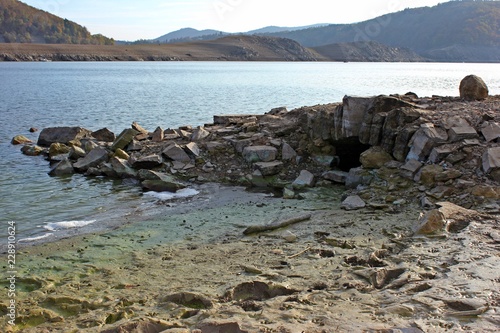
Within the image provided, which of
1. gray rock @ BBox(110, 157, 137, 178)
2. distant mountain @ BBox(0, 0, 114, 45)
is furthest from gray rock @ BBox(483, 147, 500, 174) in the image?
distant mountain @ BBox(0, 0, 114, 45)

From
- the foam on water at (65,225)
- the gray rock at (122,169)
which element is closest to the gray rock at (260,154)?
the gray rock at (122,169)

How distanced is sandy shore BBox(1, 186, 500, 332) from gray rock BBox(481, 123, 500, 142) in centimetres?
335

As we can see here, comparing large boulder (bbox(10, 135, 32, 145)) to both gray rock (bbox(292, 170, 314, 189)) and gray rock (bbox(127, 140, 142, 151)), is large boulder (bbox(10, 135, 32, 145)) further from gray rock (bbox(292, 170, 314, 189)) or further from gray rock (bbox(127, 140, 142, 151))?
gray rock (bbox(292, 170, 314, 189))

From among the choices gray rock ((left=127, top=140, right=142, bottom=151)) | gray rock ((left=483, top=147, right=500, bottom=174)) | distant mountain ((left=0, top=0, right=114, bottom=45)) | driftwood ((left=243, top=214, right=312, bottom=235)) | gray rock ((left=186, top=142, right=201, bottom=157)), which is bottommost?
driftwood ((left=243, top=214, right=312, bottom=235))

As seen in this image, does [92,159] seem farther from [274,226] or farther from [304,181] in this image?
[274,226]

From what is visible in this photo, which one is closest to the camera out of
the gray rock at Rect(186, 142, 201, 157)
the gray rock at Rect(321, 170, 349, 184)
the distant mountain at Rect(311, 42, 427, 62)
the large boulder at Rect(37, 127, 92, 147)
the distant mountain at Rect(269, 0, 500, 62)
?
the gray rock at Rect(321, 170, 349, 184)

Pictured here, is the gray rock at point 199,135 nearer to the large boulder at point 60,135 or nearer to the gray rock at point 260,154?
the gray rock at point 260,154

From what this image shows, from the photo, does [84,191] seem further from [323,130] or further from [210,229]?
[323,130]

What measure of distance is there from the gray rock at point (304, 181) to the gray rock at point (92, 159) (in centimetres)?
593

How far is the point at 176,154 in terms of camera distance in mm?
14219

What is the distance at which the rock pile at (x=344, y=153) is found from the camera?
10703 millimetres

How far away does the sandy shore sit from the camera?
17.1 feet

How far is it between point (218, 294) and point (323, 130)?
860 cm

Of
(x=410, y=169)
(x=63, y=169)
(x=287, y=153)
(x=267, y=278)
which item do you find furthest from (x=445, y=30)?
(x=267, y=278)
